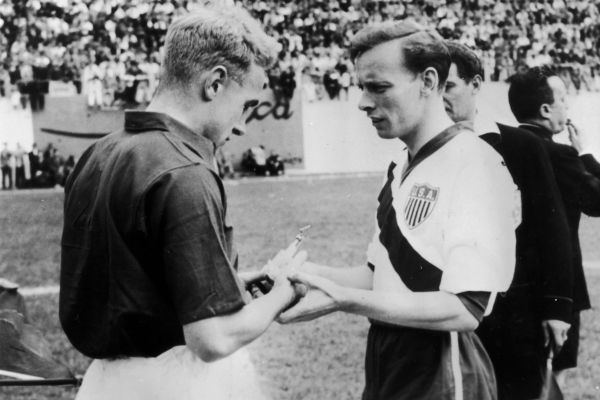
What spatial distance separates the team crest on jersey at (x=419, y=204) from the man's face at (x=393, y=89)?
0.21 meters

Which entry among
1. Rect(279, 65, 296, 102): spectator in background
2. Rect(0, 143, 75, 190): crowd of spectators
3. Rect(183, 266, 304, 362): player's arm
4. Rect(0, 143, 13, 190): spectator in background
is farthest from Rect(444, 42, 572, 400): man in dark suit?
Rect(279, 65, 296, 102): spectator in background

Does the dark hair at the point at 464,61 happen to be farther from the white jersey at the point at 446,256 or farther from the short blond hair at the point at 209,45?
the short blond hair at the point at 209,45

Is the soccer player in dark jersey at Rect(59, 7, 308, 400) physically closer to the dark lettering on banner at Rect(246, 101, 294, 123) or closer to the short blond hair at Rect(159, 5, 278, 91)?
the short blond hair at Rect(159, 5, 278, 91)

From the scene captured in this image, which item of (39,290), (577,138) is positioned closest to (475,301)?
(577,138)

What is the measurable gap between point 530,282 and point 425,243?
1.15 m

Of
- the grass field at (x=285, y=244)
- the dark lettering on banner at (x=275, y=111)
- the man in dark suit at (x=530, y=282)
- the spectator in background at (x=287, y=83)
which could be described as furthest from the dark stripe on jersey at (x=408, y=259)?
the spectator in background at (x=287, y=83)

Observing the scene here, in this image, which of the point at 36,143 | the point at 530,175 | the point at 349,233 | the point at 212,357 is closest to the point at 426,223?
the point at 212,357

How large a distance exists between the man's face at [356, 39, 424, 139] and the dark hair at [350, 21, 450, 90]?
Answer: 0.02 metres

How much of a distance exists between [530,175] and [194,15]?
179cm

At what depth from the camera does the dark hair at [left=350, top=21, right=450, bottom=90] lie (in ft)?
8.09

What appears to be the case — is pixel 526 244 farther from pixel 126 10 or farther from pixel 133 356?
pixel 126 10

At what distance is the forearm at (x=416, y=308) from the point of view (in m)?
2.23

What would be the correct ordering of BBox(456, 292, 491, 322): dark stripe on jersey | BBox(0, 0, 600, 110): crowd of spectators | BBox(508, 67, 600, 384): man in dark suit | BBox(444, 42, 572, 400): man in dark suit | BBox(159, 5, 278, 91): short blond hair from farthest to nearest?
1. BBox(0, 0, 600, 110): crowd of spectators
2. BBox(508, 67, 600, 384): man in dark suit
3. BBox(444, 42, 572, 400): man in dark suit
4. BBox(456, 292, 491, 322): dark stripe on jersey
5. BBox(159, 5, 278, 91): short blond hair

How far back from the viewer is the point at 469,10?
22562 millimetres
